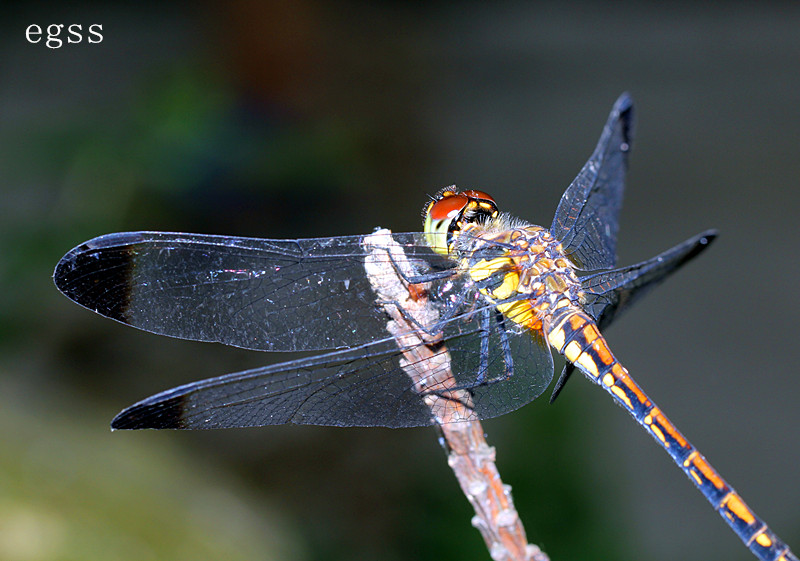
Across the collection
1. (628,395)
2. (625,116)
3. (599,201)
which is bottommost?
(628,395)

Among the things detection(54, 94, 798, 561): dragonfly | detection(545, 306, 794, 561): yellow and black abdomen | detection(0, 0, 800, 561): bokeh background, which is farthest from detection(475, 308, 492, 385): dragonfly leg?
detection(0, 0, 800, 561): bokeh background

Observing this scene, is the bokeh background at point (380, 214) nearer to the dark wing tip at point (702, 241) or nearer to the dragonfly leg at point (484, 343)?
the dragonfly leg at point (484, 343)

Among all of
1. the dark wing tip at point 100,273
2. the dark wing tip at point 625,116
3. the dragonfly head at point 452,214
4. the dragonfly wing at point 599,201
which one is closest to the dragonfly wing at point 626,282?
the dragonfly wing at point 599,201

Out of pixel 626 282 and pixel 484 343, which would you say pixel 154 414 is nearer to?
pixel 484 343

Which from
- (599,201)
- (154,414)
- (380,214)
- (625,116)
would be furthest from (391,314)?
(380,214)

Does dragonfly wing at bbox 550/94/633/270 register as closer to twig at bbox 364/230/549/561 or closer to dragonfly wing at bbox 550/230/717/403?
dragonfly wing at bbox 550/230/717/403
